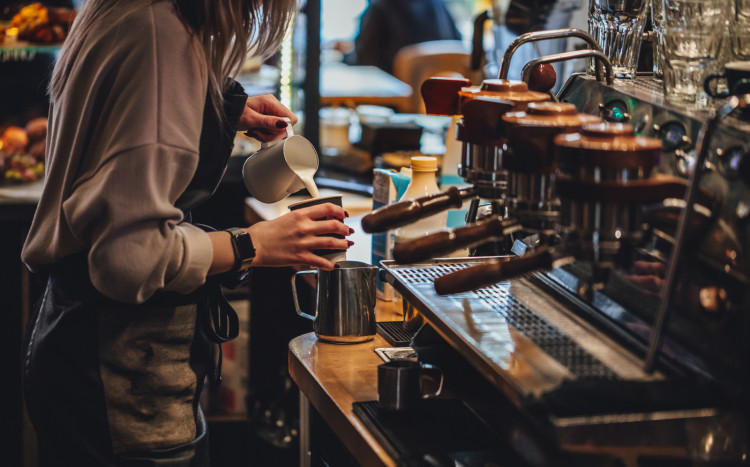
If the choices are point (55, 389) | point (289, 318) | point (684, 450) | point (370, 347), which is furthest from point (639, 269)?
point (289, 318)

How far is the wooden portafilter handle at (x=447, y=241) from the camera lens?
111 cm

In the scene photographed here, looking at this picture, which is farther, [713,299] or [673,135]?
[673,135]

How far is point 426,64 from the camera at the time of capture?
5.62m

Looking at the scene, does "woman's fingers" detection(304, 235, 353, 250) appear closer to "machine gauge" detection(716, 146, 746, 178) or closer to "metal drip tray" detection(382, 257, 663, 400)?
"metal drip tray" detection(382, 257, 663, 400)

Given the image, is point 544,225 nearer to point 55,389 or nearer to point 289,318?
point 55,389

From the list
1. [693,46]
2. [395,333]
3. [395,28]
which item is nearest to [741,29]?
[693,46]

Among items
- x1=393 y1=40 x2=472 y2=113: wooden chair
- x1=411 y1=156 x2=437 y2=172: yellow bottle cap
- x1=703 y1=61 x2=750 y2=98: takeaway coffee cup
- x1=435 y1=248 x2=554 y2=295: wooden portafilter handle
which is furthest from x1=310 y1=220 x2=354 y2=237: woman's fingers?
x1=393 y1=40 x2=472 y2=113: wooden chair

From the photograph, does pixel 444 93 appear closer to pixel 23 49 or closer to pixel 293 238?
pixel 293 238

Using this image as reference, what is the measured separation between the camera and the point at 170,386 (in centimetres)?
143

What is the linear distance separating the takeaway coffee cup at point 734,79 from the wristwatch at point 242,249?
675mm

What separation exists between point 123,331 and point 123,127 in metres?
0.36

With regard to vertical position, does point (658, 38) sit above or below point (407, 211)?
above

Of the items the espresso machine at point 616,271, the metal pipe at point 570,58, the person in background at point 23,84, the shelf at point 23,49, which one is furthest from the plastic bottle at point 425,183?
the person in background at point 23,84

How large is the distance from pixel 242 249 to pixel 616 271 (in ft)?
1.77
